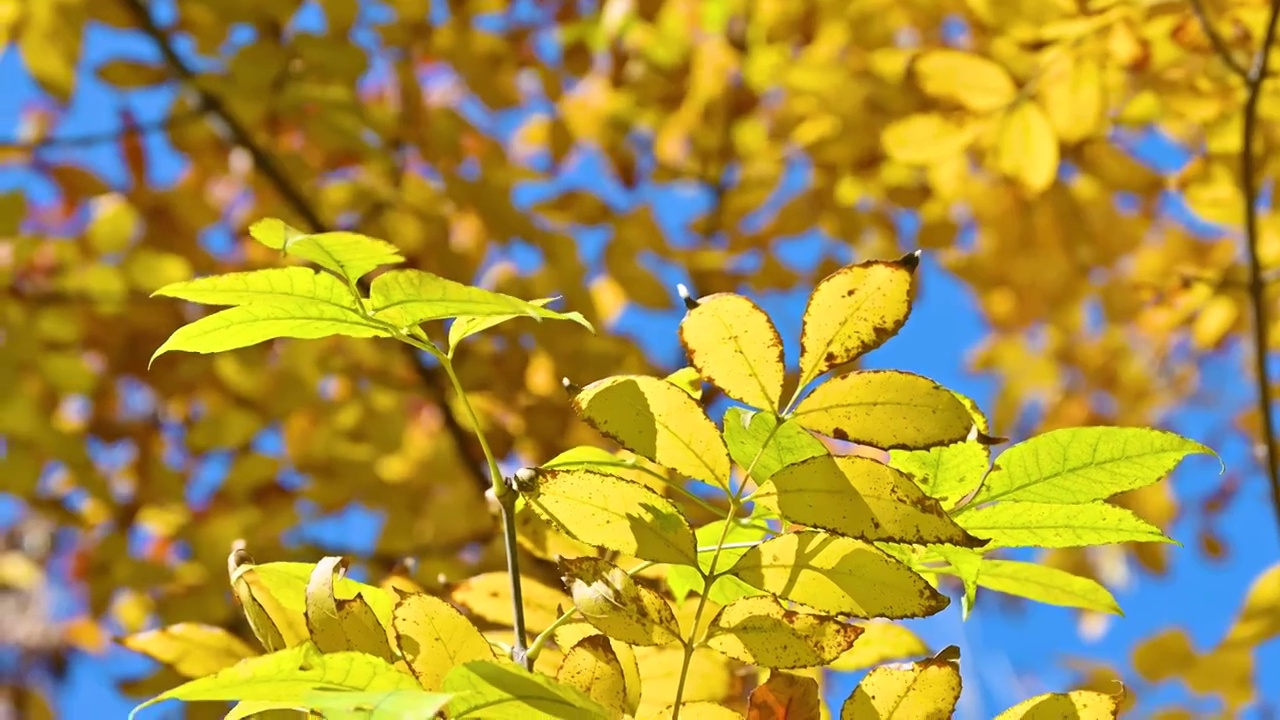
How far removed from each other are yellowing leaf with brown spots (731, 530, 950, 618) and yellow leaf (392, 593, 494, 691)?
10cm

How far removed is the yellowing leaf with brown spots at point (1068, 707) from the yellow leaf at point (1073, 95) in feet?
2.58

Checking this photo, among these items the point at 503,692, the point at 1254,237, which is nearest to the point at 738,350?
the point at 503,692

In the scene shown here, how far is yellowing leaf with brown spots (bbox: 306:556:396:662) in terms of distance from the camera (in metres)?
0.38

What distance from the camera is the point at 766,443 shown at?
1.32ft

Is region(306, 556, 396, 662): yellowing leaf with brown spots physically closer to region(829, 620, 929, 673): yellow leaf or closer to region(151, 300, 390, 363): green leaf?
region(151, 300, 390, 363): green leaf

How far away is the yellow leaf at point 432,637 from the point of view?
0.41 m

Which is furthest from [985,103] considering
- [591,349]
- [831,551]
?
[831,551]

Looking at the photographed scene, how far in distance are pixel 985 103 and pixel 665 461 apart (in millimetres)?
783

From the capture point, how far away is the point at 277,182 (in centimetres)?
125

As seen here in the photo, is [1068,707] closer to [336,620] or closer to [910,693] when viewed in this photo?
[910,693]

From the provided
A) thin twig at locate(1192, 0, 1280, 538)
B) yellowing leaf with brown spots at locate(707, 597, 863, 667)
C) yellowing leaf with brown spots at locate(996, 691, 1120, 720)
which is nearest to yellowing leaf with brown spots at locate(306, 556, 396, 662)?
yellowing leaf with brown spots at locate(707, 597, 863, 667)

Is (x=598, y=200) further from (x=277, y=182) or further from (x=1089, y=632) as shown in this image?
(x=1089, y=632)

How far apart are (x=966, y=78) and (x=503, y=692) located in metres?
0.87

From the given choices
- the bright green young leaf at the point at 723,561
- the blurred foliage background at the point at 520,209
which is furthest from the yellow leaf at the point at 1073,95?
the bright green young leaf at the point at 723,561
